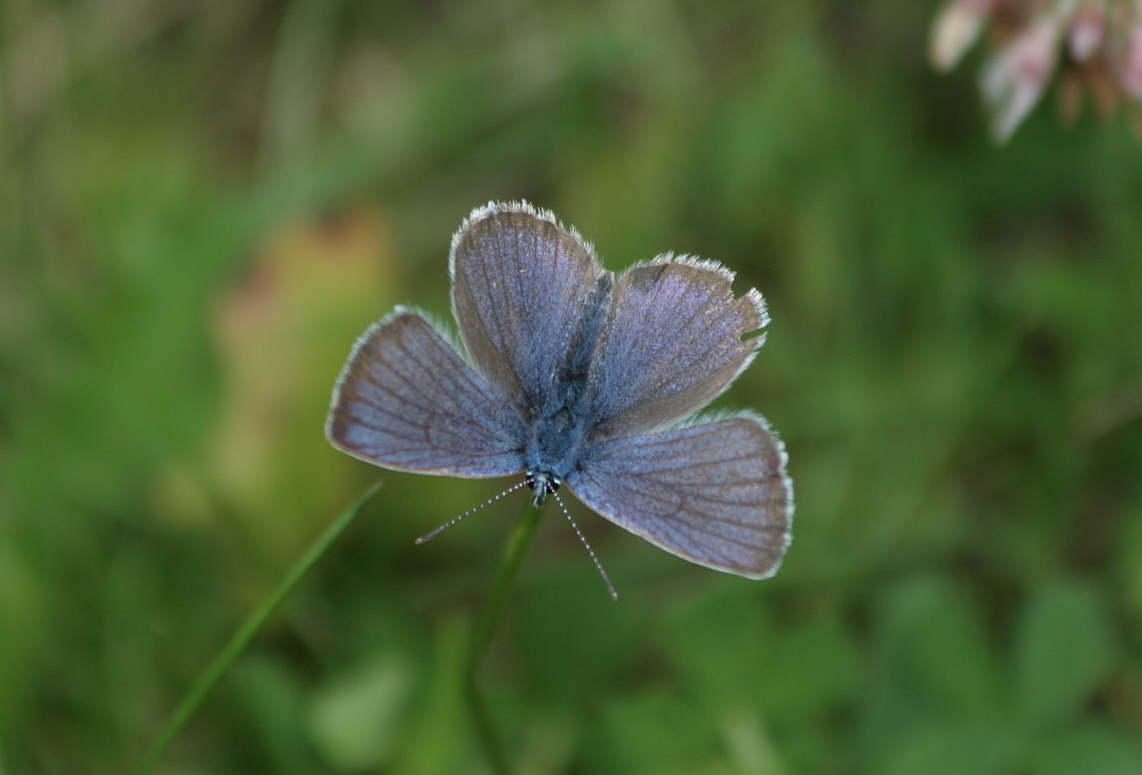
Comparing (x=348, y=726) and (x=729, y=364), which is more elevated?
(x=729, y=364)

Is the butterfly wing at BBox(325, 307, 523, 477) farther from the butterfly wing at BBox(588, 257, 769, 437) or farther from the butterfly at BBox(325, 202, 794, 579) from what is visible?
the butterfly wing at BBox(588, 257, 769, 437)

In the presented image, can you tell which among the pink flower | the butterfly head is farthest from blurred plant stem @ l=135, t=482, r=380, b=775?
the pink flower

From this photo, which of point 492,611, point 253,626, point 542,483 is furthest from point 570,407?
point 253,626

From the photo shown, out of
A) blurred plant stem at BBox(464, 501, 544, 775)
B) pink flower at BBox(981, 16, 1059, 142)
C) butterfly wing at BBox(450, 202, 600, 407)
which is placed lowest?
blurred plant stem at BBox(464, 501, 544, 775)

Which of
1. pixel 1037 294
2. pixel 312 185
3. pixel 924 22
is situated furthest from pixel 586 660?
pixel 924 22

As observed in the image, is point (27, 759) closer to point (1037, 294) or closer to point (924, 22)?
point (1037, 294)

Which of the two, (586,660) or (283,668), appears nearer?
(586,660)
